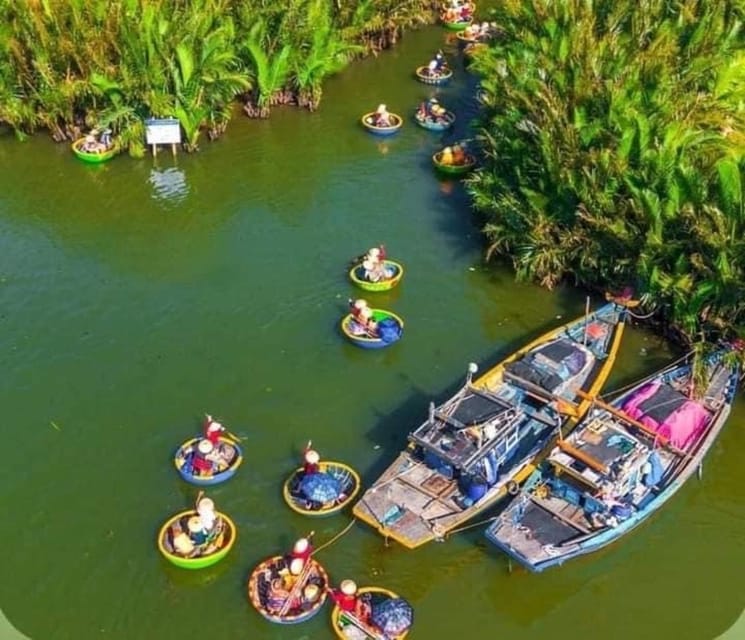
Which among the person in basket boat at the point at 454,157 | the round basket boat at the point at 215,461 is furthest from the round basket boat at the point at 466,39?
the round basket boat at the point at 215,461

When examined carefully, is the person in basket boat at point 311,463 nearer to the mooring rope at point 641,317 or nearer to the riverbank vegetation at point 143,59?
the mooring rope at point 641,317

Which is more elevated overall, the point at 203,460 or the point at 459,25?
the point at 203,460

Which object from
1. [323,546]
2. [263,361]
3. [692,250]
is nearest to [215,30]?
[263,361]

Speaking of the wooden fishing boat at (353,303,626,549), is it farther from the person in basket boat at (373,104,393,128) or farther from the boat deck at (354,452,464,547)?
the person in basket boat at (373,104,393,128)

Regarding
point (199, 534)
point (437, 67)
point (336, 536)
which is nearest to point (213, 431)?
point (199, 534)

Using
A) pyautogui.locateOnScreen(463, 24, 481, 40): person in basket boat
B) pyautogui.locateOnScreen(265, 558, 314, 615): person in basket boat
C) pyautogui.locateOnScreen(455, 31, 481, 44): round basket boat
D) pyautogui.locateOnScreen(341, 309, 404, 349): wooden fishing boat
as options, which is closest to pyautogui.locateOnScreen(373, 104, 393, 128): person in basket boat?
pyautogui.locateOnScreen(455, 31, 481, 44): round basket boat

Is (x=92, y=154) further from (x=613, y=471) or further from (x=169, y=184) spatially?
(x=613, y=471)
